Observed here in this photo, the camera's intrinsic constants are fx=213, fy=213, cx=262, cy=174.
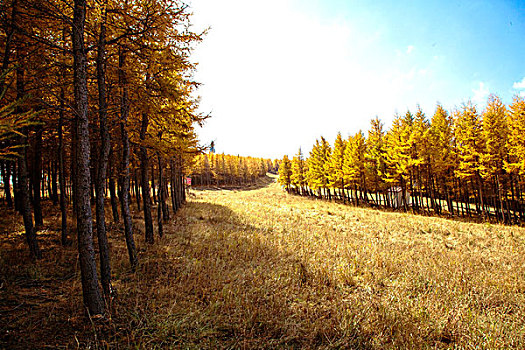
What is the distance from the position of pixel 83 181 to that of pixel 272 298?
5063 millimetres

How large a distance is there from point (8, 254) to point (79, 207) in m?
5.62

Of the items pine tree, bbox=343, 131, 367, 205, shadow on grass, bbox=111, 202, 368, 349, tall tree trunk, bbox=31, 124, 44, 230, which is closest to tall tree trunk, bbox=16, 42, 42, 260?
tall tree trunk, bbox=31, 124, 44, 230

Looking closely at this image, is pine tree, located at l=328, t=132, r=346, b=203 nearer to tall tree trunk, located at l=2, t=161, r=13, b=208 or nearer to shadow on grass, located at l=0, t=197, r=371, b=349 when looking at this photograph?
shadow on grass, located at l=0, t=197, r=371, b=349

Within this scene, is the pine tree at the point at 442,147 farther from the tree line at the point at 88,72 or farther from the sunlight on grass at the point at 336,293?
the tree line at the point at 88,72

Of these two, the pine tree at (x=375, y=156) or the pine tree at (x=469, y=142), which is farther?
the pine tree at (x=375, y=156)

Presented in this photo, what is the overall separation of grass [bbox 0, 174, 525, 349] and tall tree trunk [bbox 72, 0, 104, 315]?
558 mm

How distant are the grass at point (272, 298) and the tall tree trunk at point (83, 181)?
0.56m

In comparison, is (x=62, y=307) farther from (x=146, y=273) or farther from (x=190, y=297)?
(x=190, y=297)

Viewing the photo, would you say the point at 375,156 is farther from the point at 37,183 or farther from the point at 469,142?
the point at 37,183

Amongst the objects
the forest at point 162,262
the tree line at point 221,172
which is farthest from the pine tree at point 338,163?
the tree line at point 221,172

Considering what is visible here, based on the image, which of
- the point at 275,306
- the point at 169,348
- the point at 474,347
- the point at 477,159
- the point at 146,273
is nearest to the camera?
the point at 169,348

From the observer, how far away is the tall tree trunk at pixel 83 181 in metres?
4.25

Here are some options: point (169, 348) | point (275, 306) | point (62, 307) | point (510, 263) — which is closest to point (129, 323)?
point (169, 348)

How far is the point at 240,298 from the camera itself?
17.7ft
